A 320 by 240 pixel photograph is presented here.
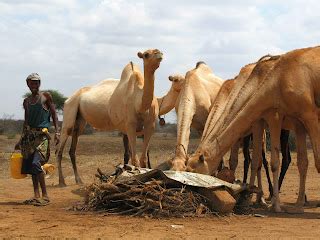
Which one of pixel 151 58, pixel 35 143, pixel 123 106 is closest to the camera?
pixel 35 143

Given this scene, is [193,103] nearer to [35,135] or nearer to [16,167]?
[35,135]

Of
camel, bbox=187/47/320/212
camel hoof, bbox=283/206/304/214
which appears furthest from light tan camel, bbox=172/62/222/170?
camel hoof, bbox=283/206/304/214

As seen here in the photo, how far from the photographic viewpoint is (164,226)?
757 centimetres

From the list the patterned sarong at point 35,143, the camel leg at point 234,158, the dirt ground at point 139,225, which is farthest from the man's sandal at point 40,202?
the camel leg at point 234,158

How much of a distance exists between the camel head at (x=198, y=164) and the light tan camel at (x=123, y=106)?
6.64 ft

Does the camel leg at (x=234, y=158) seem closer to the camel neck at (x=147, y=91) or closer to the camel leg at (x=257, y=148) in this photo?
the camel leg at (x=257, y=148)

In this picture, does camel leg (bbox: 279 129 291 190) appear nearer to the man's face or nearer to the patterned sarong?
the patterned sarong

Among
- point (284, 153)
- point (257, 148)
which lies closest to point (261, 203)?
point (257, 148)

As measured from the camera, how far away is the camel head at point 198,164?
9.14 meters

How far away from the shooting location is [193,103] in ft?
36.2

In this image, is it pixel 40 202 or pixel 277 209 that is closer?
pixel 277 209

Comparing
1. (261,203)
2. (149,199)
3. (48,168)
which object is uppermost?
(149,199)

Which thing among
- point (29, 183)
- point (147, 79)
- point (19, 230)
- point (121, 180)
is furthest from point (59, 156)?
point (19, 230)

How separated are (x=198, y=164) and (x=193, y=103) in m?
2.08
